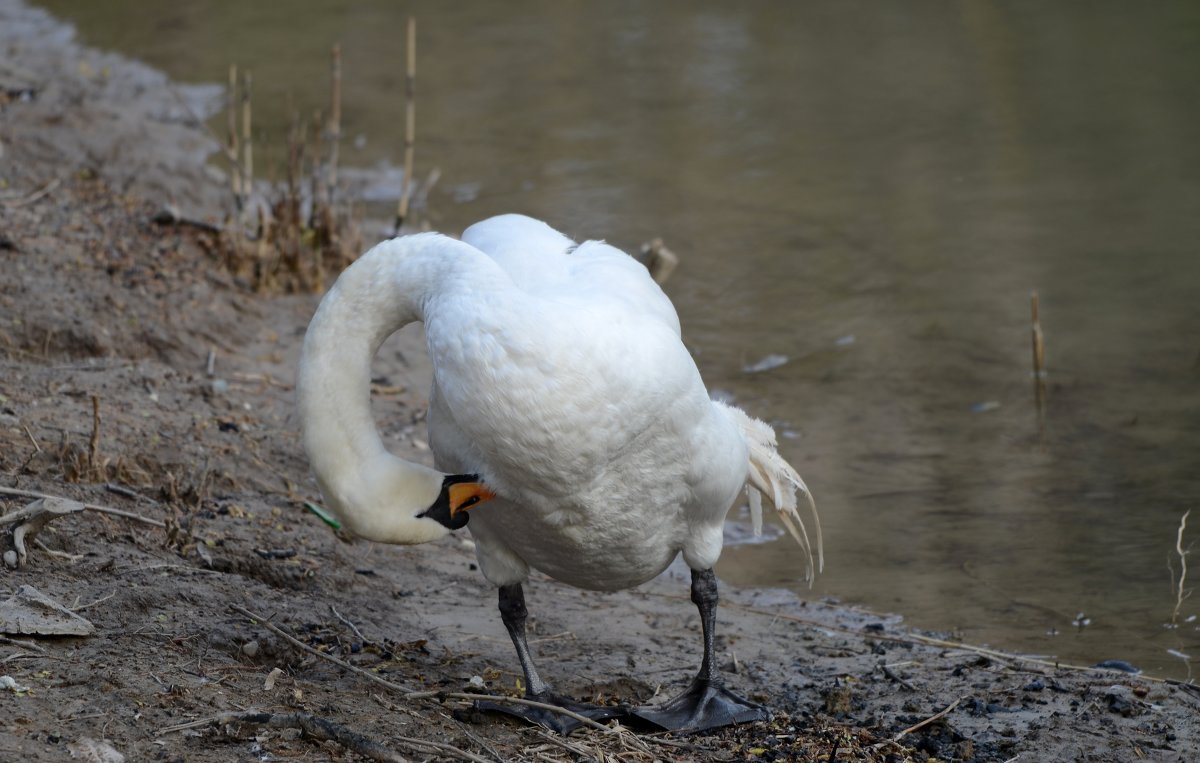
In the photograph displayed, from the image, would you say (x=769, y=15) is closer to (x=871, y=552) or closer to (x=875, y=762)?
(x=871, y=552)

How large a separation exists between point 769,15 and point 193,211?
10108mm

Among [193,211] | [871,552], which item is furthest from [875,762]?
[193,211]

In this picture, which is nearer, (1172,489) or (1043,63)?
(1172,489)

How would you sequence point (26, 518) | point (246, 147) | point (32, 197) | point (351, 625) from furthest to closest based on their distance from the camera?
point (246, 147) → point (32, 197) → point (351, 625) → point (26, 518)

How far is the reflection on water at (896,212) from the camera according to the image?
23.0 ft

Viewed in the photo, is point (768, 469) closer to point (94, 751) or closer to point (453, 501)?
point (453, 501)

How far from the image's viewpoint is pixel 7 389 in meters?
6.29

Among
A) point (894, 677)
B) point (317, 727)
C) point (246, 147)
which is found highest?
point (246, 147)

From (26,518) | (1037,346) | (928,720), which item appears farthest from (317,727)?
(1037,346)

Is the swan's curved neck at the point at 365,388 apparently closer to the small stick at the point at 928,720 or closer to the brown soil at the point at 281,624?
the brown soil at the point at 281,624

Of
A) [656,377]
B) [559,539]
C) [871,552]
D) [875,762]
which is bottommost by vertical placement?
[871,552]

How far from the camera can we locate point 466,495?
4141 mm

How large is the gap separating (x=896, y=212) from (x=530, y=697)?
8223mm

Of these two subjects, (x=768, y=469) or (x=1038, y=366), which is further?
(x=1038, y=366)
